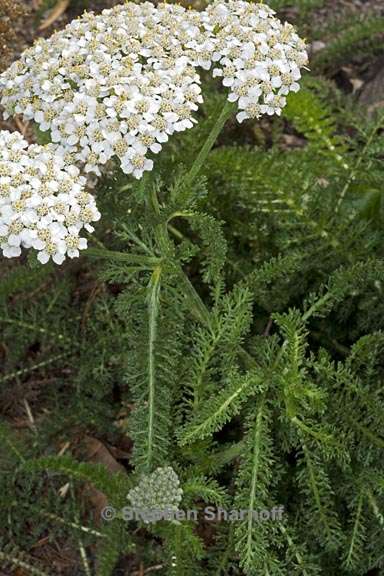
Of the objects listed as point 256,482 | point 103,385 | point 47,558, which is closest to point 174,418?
point 256,482

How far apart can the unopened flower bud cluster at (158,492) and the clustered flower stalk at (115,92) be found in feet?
2.52

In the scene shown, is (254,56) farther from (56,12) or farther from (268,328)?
(56,12)

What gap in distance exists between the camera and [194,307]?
9.61ft

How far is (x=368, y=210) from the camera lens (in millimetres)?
3479

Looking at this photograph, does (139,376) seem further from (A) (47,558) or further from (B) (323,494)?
(A) (47,558)

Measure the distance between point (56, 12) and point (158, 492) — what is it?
11.9ft

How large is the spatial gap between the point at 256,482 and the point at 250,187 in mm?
1361

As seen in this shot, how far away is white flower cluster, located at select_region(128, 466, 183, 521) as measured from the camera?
8.38 ft

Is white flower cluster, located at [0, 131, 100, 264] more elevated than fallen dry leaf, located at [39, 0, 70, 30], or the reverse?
white flower cluster, located at [0, 131, 100, 264]

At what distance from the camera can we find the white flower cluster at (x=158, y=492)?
255cm

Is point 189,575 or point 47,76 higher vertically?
point 47,76

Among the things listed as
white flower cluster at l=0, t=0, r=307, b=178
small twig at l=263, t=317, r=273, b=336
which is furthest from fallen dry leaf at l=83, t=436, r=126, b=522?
white flower cluster at l=0, t=0, r=307, b=178

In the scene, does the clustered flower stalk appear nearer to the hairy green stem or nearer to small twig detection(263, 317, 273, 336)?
the hairy green stem

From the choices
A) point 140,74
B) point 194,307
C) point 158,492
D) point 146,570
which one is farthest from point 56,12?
Answer: point 158,492
